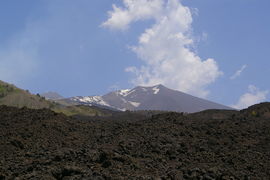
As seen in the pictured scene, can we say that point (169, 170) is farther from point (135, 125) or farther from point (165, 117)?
point (165, 117)

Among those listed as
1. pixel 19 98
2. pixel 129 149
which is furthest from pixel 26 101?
pixel 129 149

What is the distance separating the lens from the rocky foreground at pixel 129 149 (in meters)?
9.13

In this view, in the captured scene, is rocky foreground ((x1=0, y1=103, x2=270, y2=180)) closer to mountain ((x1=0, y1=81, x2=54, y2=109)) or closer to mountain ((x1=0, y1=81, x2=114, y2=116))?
Result: mountain ((x1=0, y1=81, x2=114, y2=116))

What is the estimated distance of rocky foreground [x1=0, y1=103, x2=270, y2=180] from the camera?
30.0ft

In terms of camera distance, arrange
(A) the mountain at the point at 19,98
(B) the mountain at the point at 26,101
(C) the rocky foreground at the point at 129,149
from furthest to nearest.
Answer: (B) the mountain at the point at 26,101 → (A) the mountain at the point at 19,98 → (C) the rocky foreground at the point at 129,149

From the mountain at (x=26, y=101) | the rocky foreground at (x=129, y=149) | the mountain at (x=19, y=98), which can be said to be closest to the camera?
the rocky foreground at (x=129, y=149)

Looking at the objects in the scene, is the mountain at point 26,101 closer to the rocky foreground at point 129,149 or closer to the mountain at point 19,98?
the mountain at point 19,98

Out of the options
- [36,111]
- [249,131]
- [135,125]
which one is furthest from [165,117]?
[36,111]

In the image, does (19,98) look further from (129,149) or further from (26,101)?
(129,149)

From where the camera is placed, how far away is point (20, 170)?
941cm

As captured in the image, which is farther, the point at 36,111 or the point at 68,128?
the point at 36,111

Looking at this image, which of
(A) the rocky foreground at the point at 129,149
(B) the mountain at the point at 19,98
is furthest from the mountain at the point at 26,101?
(A) the rocky foreground at the point at 129,149

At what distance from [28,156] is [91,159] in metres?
2.38

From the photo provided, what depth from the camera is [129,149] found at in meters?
11.8
